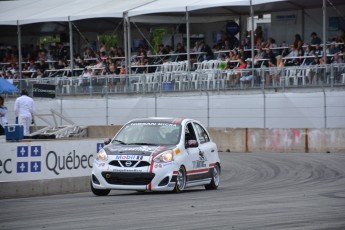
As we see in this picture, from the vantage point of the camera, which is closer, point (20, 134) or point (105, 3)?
point (20, 134)

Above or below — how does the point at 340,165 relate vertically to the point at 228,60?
below

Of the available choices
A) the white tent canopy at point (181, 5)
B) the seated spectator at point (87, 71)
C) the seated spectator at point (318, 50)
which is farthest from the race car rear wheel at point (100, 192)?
the seated spectator at point (87, 71)

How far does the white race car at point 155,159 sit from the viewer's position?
16828 mm

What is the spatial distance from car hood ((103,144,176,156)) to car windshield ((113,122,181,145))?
27cm

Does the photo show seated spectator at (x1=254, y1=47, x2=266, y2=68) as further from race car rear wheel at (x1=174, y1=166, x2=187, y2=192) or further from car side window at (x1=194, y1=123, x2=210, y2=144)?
race car rear wheel at (x1=174, y1=166, x2=187, y2=192)

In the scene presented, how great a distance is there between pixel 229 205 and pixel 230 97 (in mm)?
17652

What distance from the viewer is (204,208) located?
46.0 feet

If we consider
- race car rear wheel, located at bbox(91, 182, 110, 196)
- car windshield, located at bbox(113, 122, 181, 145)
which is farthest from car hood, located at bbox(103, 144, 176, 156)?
race car rear wheel, located at bbox(91, 182, 110, 196)

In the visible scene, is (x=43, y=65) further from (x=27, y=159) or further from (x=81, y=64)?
(x=27, y=159)

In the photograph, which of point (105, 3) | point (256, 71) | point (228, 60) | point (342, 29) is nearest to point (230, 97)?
point (256, 71)

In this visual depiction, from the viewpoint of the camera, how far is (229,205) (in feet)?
47.6

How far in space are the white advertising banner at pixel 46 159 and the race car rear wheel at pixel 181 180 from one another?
2.44 metres

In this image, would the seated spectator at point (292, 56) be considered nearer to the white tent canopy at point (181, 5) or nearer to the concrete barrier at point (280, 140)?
the white tent canopy at point (181, 5)

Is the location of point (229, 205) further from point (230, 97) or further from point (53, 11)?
point (53, 11)
